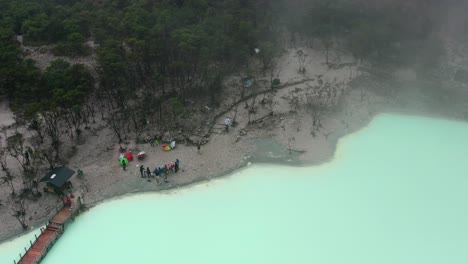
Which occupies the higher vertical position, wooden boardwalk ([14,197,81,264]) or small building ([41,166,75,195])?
small building ([41,166,75,195])

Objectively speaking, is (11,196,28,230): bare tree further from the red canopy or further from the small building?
the red canopy

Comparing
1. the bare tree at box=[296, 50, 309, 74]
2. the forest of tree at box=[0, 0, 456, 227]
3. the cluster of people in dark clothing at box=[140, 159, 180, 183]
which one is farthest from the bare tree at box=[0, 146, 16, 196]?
the bare tree at box=[296, 50, 309, 74]

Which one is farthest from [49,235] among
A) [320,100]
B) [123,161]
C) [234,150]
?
[320,100]

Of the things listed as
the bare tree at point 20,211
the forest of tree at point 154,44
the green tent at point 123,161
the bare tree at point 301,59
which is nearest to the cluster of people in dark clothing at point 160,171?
the green tent at point 123,161

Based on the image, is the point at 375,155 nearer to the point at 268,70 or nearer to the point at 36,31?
the point at 268,70

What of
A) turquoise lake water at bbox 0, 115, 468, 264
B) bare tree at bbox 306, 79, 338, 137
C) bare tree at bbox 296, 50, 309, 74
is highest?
bare tree at bbox 296, 50, 309, 74

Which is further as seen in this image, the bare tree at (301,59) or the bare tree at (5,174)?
the bare tree at (301,59)

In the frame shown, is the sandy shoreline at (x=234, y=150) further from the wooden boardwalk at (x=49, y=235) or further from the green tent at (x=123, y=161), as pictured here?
the wooden boardwalk at (x=49, y=235)
